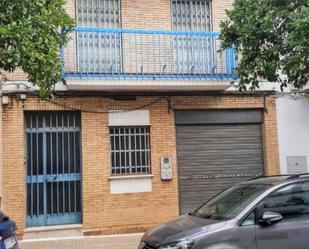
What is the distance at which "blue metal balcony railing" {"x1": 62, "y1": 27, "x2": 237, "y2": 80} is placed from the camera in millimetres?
11688

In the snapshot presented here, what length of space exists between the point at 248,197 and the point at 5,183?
6.63m

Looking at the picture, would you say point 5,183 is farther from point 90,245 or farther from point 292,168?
point 292,168

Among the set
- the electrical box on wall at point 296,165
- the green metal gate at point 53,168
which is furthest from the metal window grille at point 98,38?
the electrical box on wall at point 296,165

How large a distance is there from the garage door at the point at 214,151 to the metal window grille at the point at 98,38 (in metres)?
2.32

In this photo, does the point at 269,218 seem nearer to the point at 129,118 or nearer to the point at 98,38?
the point at 129,118

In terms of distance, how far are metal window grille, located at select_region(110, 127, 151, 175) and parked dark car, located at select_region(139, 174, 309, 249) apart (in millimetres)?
5363

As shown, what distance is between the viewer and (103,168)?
11812 mm

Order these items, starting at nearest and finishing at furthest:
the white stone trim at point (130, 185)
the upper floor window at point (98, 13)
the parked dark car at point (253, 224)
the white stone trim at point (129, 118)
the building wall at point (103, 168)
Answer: the parked dark car at point (253, 224), the building wall at point (103, 168), the white stone trim at point (130, 185), the white stone trim at point (129, 118), the upper floor window at point (98, 13)

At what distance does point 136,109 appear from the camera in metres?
12.2

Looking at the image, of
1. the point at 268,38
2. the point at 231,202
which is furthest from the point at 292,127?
the point at 231,202

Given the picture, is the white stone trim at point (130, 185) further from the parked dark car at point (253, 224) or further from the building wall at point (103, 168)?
the parked dark car at point (253, 224)

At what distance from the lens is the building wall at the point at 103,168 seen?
11.3 m

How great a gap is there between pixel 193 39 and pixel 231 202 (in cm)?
661

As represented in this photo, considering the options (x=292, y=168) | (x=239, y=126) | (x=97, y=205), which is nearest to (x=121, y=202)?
(x=97, y=205)
